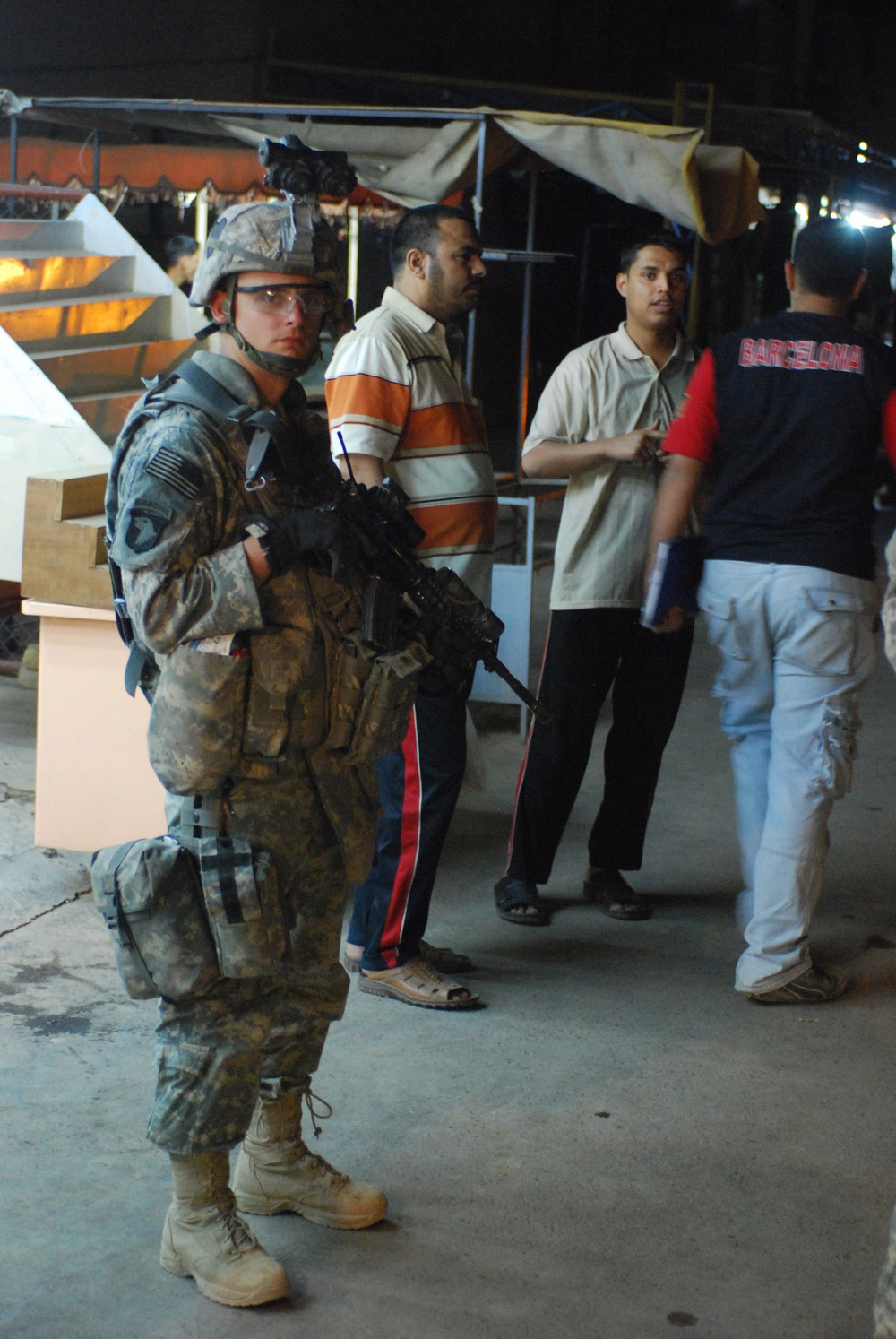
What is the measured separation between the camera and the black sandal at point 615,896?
399 centimetres

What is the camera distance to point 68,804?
412cm

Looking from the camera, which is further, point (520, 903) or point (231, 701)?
point (520, 903)

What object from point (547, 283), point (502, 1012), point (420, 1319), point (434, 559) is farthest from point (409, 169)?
point (547, 283)

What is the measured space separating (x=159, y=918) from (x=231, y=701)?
1.24ft

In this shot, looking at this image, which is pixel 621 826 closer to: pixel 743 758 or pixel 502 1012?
pixel 743 758

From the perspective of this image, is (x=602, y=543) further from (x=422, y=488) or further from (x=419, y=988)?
(x=419, y=988)

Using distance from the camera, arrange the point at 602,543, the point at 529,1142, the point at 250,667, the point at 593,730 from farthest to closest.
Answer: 1. the point at 593,730
2. the point at 602,543
3. the point at 529,1142
4. the point at 250,667

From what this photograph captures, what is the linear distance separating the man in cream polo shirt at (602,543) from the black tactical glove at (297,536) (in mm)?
1702

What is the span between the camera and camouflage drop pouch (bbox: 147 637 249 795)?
2137mm

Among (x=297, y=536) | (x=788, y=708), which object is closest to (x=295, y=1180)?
(x=297, y=536)

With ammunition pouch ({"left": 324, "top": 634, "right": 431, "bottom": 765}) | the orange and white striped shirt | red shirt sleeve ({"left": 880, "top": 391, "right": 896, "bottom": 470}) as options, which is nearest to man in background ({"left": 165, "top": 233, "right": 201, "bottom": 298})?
the orange and white striped shirt

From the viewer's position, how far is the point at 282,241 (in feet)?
7.12

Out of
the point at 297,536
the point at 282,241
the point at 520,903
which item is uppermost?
the point at 282,241

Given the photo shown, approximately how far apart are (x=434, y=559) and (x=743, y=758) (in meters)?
0.98
